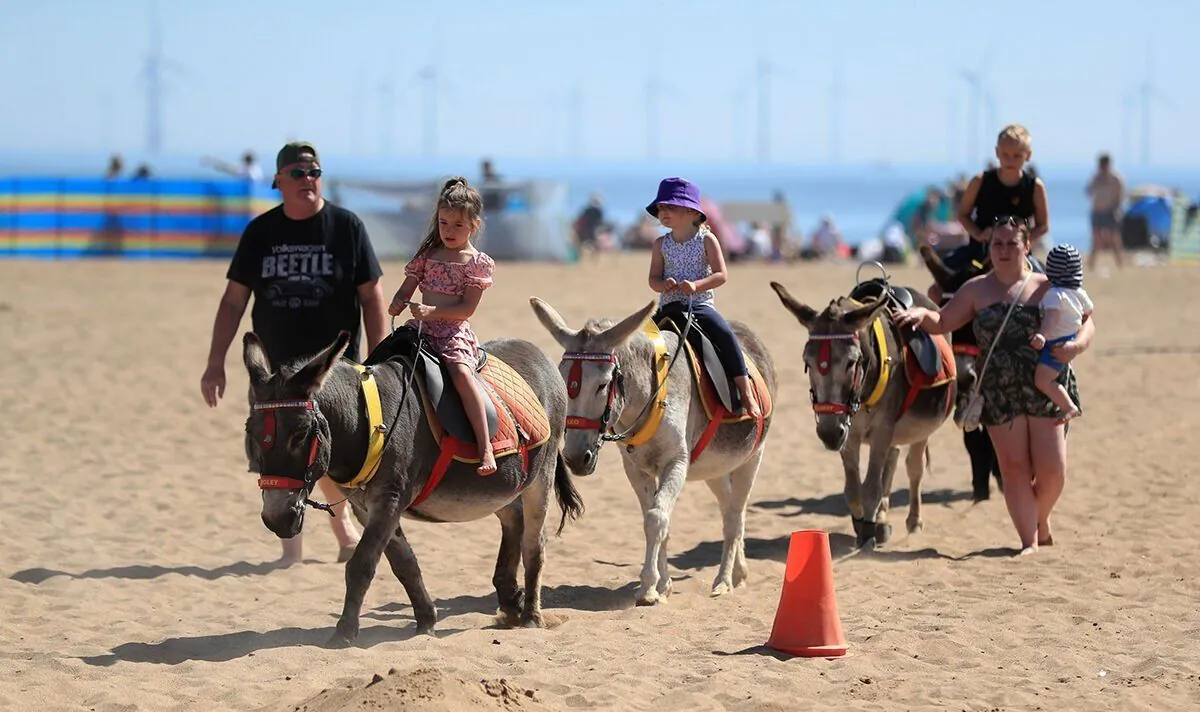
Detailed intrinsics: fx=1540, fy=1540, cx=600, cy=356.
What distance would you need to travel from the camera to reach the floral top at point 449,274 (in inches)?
274

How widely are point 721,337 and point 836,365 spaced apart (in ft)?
2.46

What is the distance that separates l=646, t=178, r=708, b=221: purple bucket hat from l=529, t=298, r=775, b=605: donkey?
2.30ft

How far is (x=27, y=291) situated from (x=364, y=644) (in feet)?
59.5

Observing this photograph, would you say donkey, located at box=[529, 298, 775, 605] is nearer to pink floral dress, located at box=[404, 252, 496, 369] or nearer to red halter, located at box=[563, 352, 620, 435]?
red halter, located at box=[563, 352, 620, 435]

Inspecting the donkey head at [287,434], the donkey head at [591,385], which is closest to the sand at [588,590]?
the donkey head at [287,434]

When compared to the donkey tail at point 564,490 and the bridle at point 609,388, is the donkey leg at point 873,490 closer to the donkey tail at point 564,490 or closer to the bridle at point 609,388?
the bridle at point 609,388

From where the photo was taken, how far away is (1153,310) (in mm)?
24438

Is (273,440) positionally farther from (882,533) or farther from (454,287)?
(882,533)

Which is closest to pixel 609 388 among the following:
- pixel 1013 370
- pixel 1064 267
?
pixel 1013 370

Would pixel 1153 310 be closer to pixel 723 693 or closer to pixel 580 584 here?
pixel 580 584

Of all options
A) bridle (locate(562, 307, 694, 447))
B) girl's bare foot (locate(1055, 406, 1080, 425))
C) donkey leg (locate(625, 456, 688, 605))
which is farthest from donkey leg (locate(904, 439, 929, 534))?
bridle (locate(562, 307, 694, 447))

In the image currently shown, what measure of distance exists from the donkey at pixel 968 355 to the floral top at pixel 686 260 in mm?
2428

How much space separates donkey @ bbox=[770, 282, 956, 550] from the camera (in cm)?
890

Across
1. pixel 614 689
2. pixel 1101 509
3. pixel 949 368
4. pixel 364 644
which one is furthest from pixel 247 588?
pixel 1101 509
